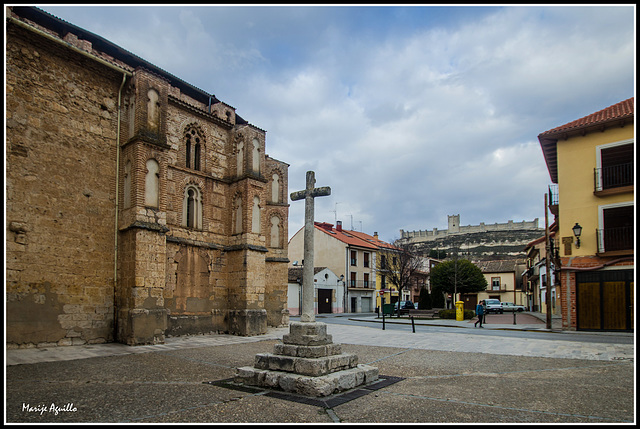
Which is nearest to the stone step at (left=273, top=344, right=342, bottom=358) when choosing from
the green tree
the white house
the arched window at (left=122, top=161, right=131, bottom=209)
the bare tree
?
the arched window at (left=122, top=161, right=131, bottom=209)

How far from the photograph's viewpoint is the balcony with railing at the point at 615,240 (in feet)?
55.8

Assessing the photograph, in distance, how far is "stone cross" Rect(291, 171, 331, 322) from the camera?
307 inches

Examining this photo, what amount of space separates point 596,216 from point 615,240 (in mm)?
1613

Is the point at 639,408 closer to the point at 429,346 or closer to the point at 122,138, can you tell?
the point at 429,346

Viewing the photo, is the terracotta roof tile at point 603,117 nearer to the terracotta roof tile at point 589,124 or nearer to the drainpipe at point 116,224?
the terracotta roof tile at point 589,124

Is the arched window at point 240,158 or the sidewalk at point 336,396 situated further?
the arched window at point 240,158

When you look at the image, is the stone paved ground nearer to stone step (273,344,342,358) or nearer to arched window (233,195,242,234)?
stone step (273,344,342,358)

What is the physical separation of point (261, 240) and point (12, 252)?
8.04m

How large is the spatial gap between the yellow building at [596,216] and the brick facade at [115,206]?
42.8 feet

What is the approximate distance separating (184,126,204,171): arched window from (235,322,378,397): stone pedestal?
10268mm

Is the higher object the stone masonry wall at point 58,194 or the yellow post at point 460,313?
the stone masonry wall at point 58,194

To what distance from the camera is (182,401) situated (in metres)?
5.75

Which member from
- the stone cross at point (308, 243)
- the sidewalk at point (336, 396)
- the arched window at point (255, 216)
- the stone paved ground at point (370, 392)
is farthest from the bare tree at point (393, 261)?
the stone cross at point (308, 243)

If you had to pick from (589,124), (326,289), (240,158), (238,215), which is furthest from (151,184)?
(326,289)
